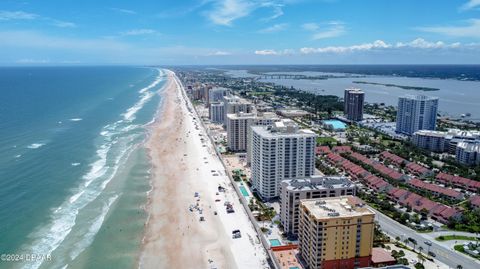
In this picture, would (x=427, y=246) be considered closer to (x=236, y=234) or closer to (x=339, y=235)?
(x=339, y=235)

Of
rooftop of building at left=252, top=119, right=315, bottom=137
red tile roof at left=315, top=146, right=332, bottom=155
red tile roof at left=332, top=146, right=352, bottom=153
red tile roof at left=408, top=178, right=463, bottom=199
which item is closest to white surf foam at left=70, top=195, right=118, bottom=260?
rooftop of building at left=252, top=119, right=315, bottom=137

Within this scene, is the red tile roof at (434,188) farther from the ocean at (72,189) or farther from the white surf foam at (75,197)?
the white surf foam at (75,197)

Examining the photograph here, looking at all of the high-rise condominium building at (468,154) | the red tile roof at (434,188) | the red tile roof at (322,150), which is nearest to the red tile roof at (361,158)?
the red tile roof at (322,150)

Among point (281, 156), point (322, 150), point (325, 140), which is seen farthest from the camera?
point (325, 140)

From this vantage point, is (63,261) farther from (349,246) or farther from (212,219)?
(349,246)

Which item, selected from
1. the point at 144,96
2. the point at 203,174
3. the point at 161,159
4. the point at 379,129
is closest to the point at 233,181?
the point at 203,174

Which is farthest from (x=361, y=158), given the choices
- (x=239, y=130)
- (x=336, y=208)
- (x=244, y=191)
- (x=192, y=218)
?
(x=336, y=208)

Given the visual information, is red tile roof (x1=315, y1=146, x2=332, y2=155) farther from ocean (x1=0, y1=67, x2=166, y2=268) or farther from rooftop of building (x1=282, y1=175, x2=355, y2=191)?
ocean (x1=0, y1=67, x2=166, y2=268)
